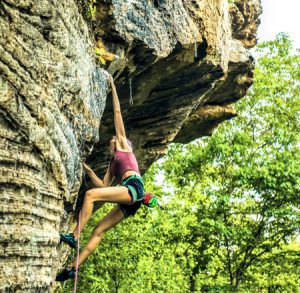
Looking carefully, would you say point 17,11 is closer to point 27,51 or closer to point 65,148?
point 27,51

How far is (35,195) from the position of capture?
5461 millimetres

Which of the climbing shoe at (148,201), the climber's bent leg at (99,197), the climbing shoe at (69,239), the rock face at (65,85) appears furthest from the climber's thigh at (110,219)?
the climbing shoe at (69,239)

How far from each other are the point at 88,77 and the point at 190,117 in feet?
24.4

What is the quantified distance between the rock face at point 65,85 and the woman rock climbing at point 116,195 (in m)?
0.30

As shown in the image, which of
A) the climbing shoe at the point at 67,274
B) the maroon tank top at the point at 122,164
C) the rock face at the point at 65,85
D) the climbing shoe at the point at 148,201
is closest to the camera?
the rock face at the point at 65,85

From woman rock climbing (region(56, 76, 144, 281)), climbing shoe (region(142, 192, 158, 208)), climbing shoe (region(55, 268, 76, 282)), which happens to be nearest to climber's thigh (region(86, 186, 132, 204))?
woman rock climbing (region(56, 76, 144, 281))

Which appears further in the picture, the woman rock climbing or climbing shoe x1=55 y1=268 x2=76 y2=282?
climbing shoe x1=55 y1=268 x2=76 y2=282

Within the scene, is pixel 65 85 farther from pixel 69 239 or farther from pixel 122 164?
pixel 69 239

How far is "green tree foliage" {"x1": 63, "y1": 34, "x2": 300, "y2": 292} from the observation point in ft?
59.4

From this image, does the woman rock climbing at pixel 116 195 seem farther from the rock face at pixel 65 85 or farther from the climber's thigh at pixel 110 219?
the rock face at pixel 65 85

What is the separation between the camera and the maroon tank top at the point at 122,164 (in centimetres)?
709

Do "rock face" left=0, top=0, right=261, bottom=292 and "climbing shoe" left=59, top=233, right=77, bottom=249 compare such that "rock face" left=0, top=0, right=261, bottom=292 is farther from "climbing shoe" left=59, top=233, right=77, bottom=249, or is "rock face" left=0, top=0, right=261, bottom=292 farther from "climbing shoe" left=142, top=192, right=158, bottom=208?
"climbing shoe" left=142, top=192, right=158, bottom=208

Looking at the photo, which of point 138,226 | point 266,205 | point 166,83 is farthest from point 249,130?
point 166,83

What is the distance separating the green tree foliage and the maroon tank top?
31.0 ft
